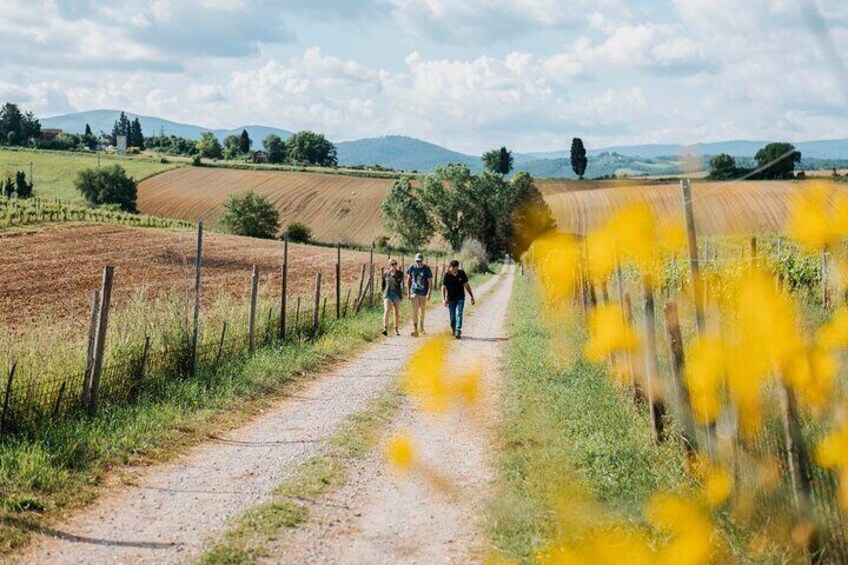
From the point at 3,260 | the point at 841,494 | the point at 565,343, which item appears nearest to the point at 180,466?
the point at 841,494

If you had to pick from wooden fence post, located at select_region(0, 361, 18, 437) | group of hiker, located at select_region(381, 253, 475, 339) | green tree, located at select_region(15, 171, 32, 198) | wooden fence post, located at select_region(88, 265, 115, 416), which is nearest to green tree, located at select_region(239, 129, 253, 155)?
green tree, located at select_region(15, 171, 32, 198)

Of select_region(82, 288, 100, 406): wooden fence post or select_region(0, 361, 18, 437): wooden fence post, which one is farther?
select_region(82, 288, 100, 406): wooden fence post

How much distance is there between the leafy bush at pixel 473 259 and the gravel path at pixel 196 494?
153 feet

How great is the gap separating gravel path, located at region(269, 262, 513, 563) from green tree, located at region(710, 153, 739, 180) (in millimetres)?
3487

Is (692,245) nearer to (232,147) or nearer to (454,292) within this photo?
(454,292)

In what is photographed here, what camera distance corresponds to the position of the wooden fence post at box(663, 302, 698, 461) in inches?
276

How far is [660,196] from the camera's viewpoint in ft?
19.9

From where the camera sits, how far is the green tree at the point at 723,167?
3.28 metres

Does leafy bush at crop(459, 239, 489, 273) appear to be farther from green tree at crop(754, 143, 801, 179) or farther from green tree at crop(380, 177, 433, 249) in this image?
green tree at crop(754, 143, 801, 179)

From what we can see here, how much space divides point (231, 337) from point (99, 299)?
3731mm

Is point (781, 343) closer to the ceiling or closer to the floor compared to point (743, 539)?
closer to the ceiling

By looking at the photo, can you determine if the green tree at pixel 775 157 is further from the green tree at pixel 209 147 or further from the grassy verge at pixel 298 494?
the green tree at pixel 209 147

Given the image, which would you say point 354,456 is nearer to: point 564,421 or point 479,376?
point 564,421

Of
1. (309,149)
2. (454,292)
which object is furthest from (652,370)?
(309,149)
